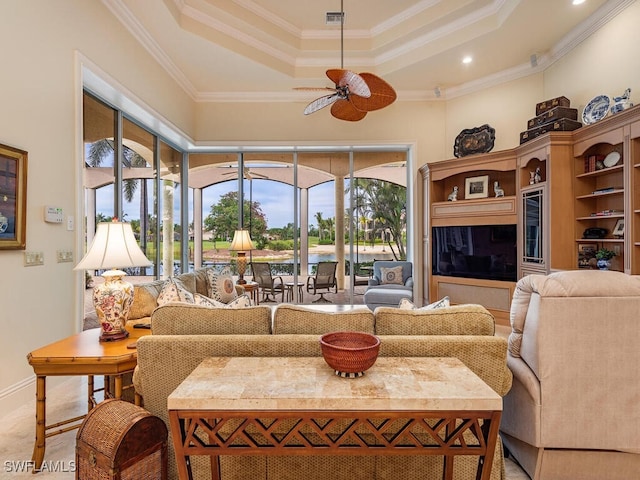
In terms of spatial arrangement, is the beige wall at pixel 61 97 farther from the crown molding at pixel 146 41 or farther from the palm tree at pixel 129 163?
the palm tree at pixel 129 163

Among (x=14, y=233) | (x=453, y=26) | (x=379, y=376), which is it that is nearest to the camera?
(x=379, y=376)

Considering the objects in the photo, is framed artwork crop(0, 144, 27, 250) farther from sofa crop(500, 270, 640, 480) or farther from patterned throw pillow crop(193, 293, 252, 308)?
sofa crop(500, 270, 640, 480)

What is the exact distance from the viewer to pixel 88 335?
7.47 feet

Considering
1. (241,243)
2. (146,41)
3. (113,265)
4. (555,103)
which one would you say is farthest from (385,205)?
(113,265)

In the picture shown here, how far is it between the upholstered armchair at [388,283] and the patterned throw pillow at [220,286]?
212 cm

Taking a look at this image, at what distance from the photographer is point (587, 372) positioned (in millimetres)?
Answer: 1713

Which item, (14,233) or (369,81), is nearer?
(14,233)

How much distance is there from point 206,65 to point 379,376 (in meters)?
5.08

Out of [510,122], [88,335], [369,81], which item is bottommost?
[88,335]

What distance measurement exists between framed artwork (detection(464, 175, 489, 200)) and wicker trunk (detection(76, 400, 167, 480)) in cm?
511

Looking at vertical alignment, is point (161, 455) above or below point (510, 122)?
below

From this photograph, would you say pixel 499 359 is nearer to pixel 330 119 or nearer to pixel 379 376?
pixel 379 376

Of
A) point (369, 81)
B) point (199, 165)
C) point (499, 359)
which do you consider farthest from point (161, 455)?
point (199, 165)

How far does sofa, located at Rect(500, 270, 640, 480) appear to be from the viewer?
5.59 ft
